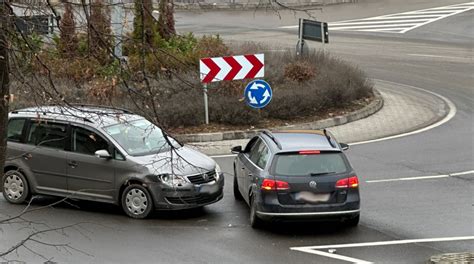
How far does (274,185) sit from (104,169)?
306 centimetres

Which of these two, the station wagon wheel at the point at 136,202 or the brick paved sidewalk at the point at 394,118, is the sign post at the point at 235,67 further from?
the station wagon wheel at the point at 136,202

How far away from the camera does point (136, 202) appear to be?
44.4ft

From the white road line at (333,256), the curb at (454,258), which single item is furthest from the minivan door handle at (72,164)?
the curb at (454,258)

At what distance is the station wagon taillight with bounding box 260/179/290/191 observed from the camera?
1235 centimetres

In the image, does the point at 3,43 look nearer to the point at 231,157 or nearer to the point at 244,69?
the point at 231,157

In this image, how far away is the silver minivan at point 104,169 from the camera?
1337cm

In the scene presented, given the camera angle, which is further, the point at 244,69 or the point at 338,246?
the point at 244,69

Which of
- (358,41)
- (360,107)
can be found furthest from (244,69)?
(358,41)

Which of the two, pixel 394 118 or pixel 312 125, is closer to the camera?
pixel 312 125

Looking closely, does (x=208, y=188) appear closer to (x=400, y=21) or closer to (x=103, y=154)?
(x=103, y=154)

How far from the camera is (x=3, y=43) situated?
237 inches

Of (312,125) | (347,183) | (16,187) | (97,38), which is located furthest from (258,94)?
(97,38)

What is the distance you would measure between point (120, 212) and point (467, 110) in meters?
13.2

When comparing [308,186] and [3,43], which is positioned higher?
[3,43]
